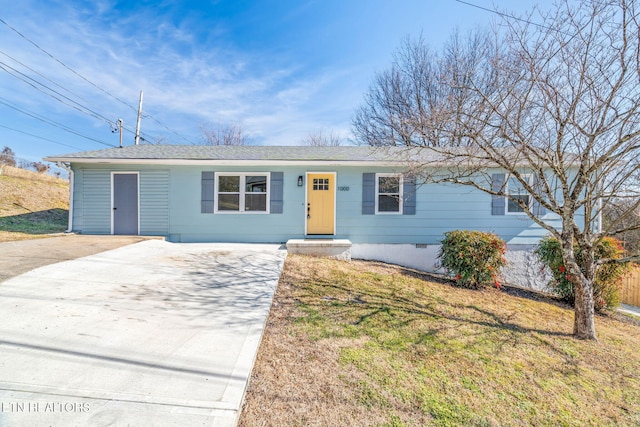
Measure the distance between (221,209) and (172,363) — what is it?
6.12m

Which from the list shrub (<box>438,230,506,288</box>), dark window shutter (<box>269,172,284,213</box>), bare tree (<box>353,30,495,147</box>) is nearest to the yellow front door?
dark window shutter (<box>269,172,284,213</box>)

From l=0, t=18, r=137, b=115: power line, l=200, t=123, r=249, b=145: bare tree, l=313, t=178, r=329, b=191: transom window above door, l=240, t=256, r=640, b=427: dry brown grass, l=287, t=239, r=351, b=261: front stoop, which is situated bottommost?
l=240, t=256, r=640, b=427: dry brown grass

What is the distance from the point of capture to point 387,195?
7.93 m

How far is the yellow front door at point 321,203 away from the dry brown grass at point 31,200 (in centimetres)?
930

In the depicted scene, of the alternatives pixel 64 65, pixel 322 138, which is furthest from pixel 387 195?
pixel 322 138

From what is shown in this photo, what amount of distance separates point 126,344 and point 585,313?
5.68m

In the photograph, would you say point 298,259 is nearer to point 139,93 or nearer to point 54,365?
point 54,365

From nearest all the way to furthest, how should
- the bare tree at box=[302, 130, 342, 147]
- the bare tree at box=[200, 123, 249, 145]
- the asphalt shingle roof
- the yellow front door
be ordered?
the asphalt shingle roof < the yellow front door < the bare tree at box=[302, 130, 342, 147] < the bare tree at box=[200, 123, 249, 145]

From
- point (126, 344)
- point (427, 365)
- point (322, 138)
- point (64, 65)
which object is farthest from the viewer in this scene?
point (322, 138)

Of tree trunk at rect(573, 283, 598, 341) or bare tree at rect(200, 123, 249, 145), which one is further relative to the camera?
bare tree at rect(200, 123, 249, 145)

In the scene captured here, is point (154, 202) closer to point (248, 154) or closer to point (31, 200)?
point (248, 154)

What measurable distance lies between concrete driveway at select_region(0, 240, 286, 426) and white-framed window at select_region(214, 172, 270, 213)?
326 centimetres

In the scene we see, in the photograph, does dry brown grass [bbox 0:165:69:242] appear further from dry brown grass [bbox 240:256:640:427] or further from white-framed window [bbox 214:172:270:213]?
dry brown grass [bbox 240:256:640:427]

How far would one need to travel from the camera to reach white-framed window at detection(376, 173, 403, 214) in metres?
7.90
